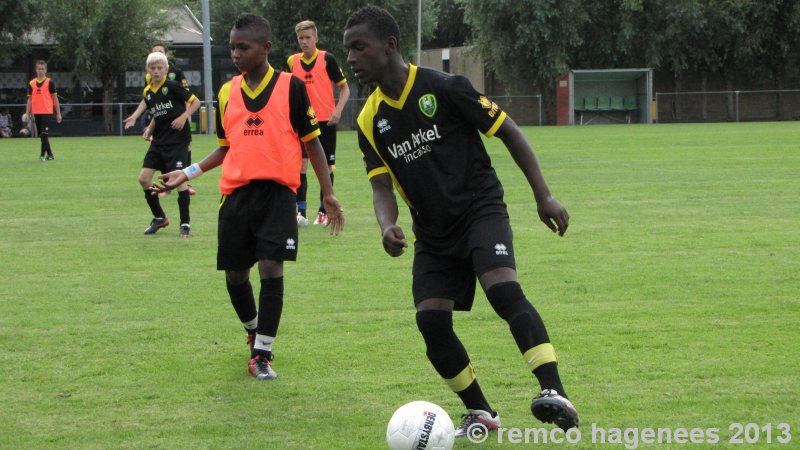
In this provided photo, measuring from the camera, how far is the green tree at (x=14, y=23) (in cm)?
4403

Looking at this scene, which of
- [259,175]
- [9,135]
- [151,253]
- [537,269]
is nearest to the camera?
[259,175]

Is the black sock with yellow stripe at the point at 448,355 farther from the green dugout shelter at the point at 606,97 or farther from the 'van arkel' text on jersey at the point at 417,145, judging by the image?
the green dugout shelter at the point at 606,97

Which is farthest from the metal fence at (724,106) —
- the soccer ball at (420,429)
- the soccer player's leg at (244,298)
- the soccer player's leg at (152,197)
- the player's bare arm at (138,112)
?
the soccer ball at (420,429)

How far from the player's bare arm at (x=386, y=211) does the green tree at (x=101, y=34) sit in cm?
4168

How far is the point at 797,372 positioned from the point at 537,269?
3.75m

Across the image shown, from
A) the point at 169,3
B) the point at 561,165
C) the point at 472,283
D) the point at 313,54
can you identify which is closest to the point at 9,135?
the point at 169,3

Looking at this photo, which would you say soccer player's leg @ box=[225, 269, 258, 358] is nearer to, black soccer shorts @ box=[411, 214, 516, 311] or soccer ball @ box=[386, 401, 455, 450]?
black soccer shorts @ box=[411, 214, 516, 311]

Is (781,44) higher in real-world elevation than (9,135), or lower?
higher

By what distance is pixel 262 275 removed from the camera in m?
6.47

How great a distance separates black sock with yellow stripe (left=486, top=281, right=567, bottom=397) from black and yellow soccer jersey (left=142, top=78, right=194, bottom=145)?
8870 millimetres

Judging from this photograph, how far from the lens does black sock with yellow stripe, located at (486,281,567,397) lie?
4488 mm

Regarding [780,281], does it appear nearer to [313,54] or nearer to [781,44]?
[313,54]

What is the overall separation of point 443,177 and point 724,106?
161 feet

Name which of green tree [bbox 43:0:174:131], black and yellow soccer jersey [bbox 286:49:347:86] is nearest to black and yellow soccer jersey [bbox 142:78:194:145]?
black and yellow soccer jersey [bbox 286:49:347:86]
